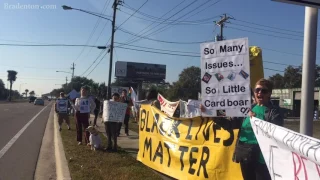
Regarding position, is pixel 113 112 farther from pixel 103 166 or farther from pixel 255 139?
pixel 255 139

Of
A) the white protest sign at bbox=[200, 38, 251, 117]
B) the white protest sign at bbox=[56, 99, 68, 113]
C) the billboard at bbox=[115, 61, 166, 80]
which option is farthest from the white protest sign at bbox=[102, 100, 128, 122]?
the billboard at bbox=[115, 61, 166, 80]

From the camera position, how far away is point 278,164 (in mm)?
3562

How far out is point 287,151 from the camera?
3.44 meters

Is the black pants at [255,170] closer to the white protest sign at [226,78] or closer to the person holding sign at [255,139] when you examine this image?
the person holding sign at [255,139]

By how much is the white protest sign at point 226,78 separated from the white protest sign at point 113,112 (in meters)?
4.68

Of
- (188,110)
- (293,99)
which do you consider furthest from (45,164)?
(293,99)

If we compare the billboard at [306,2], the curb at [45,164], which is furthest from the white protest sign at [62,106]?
the billboard at [306,2]

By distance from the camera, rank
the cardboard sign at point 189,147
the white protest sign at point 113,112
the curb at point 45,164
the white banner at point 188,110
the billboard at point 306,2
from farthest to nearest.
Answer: the white banner at point 188,110, the white protest sign at point 113,112, the curb at point 45,164, the cardboard sign at point 189,147, the billboard at point 306,2

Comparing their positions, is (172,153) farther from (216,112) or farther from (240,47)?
(240,47)

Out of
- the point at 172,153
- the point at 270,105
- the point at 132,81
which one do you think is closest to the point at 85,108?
the point at 172,153

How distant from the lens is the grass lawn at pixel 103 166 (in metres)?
6.34

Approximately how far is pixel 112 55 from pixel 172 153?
55.6ft

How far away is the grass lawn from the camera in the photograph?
634 cm

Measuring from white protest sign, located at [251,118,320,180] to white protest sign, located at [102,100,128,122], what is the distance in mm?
5581
